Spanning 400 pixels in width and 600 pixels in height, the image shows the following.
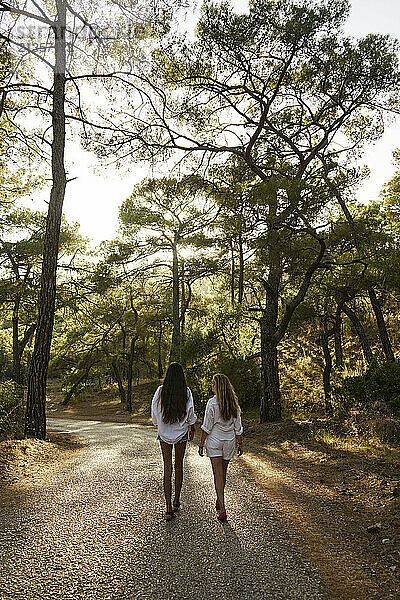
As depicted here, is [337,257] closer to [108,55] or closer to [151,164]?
[151,164]

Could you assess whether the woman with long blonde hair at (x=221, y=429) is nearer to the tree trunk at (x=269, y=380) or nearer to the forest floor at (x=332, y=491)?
the forest floor at (x=332, y=491)

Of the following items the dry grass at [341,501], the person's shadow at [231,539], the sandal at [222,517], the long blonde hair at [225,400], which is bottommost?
the dry grass at [341,501]

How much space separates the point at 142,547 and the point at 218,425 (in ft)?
5.65

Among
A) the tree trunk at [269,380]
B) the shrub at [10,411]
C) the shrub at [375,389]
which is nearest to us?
the shrub at [10,411]

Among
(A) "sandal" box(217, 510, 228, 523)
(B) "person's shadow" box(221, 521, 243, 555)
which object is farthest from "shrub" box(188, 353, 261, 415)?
(B) "person's shadow" box(221, 521, 243, 555)

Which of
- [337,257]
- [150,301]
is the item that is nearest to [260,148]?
[337,257]

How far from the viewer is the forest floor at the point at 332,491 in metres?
4.20

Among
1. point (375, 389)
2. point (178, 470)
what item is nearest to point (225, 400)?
point (178, 470)

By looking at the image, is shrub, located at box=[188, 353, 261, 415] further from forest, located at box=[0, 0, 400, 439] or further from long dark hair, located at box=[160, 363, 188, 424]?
long dark hair, located at box=[160, 363, 188, 424]

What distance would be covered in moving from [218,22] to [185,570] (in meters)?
11.6

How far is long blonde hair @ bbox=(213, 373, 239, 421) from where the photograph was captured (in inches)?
227

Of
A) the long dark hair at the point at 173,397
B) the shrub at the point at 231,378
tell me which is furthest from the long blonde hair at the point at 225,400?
the shrub at the point at 231,378

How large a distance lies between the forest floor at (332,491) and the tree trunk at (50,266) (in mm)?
888

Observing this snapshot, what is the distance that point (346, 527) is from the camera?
17.4 ft
